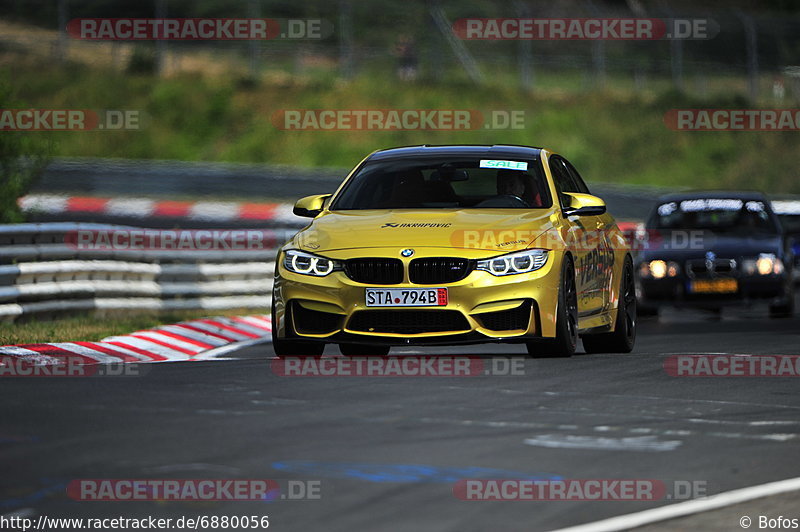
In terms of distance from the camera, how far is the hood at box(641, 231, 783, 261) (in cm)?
1909

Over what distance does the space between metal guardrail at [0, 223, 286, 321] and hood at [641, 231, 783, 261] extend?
463 cm

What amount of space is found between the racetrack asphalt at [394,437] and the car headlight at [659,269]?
6.85 meters

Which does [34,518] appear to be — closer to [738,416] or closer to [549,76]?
[738,416]

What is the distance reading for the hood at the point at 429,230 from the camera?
11977mm

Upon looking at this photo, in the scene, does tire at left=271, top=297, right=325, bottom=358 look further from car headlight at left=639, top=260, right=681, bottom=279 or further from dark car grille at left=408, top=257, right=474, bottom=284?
car headlight at left=639, top=260, right=681, bottom=279

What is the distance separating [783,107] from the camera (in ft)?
150

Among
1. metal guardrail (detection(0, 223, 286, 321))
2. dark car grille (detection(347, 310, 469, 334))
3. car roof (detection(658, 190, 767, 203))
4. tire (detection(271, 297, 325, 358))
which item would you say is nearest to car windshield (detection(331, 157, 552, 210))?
tire (detection(271, 297, 325, 358))

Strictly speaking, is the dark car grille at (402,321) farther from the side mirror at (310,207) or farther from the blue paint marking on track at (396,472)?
the blue paint marking on track at (396,472)

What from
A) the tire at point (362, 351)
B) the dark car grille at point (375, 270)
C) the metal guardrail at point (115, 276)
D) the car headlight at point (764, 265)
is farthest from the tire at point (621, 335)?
the metal guardrail at point (115, 276)

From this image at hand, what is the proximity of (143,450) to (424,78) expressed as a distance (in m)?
40.3

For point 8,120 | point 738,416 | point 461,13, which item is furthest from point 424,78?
point 738,416

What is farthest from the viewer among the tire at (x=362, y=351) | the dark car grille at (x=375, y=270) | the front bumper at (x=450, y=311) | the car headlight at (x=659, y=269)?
the car headlight at (x=659, y=269)

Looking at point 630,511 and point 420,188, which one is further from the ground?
point 420,188

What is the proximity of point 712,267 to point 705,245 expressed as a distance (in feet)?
1.19
